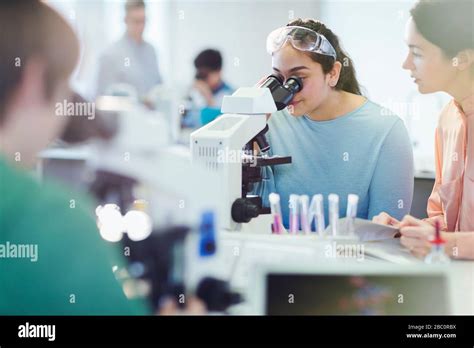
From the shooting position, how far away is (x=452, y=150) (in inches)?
88.7

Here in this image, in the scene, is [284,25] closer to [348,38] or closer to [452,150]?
[348,38]

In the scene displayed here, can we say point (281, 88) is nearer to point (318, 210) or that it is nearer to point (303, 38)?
point (303, 38)

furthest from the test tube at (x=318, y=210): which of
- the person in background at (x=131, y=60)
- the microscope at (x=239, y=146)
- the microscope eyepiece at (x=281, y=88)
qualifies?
the person in background at (x=131, y=60)

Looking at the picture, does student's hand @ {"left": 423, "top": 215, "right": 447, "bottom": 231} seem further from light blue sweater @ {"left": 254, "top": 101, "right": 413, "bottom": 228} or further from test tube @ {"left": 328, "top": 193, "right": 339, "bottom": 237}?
test tube @ {"left": 328, "top": 193, "right": 339, "bottom": 237}

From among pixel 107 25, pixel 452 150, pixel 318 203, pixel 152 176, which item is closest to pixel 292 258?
pixel 318 203

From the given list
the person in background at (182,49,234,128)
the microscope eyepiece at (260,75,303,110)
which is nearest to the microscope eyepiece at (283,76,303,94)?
the microscope eyepiece at (260,75,303,110)

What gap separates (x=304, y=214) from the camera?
2225 millimetres

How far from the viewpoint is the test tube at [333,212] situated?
2.18 m

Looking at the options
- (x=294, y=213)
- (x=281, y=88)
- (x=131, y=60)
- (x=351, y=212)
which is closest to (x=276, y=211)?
(x=294, y=213)

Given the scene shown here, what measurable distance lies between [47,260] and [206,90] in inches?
22.0

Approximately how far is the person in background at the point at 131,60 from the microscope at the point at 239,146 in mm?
210

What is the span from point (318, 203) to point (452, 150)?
352 mm

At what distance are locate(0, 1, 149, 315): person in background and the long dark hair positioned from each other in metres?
0.57

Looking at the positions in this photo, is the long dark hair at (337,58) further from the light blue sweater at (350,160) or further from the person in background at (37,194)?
the person in background at (37,194)
